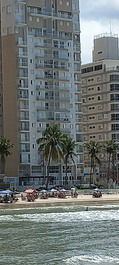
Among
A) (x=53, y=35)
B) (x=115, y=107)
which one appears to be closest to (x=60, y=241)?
(x=53, y=35)

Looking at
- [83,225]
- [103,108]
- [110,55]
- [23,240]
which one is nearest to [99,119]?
[103,108]

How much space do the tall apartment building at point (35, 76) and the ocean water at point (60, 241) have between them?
256 feet

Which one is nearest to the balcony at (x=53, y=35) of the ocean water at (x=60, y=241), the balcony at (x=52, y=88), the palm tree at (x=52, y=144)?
the balcony at (x=52, y=88)

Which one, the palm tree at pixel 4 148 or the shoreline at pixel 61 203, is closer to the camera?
the shoreline at pixel 61 203

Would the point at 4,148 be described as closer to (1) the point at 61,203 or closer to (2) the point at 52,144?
(2) the point at 52,144

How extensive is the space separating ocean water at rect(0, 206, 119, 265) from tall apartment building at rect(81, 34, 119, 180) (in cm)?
11501

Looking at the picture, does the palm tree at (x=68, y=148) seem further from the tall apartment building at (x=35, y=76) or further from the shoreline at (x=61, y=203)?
the shoreline at (x=61, y=203)

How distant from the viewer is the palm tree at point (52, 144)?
137 meters

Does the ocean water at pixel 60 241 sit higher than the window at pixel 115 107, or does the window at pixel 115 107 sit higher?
the window at pixel 115 107

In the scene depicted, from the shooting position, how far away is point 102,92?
185500mm

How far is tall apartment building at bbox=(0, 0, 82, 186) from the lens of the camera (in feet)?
480

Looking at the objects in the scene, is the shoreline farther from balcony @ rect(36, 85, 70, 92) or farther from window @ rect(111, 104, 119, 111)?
window @ rect(111, 104, 119, 111)

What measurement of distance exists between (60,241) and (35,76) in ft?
354

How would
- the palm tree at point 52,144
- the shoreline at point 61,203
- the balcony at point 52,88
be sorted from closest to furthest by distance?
1. the shoreline at point 61,203
2. the palm tree at point 52,144
3. the balcony at point 52,88
